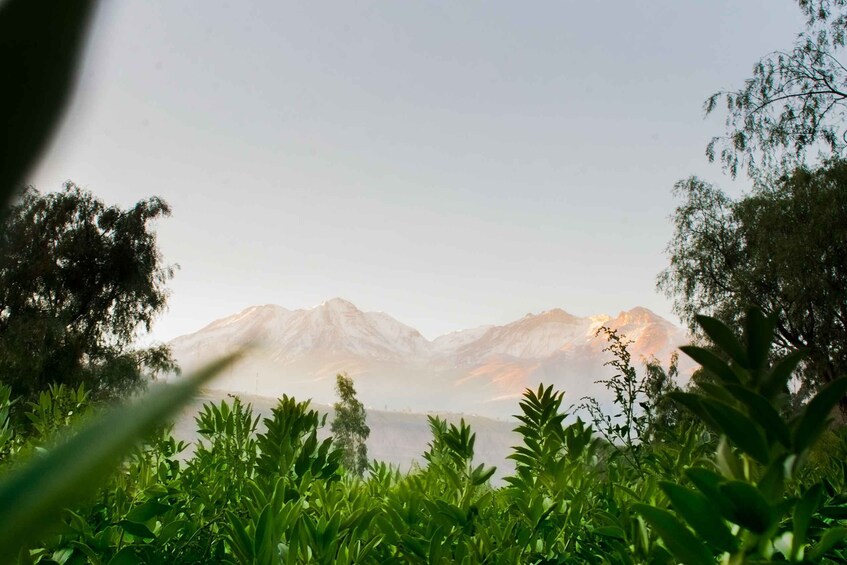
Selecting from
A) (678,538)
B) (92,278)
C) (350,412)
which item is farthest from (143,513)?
(350,412)

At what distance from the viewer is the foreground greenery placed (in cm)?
21

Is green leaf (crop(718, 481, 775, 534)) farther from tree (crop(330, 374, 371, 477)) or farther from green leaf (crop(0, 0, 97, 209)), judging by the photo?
tree (crop(330, 374, 371, 477))

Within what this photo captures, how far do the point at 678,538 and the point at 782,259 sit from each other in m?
14.5

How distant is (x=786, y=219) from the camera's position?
44.7ft

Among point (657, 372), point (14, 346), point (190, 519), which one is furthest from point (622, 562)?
point (657, 372)

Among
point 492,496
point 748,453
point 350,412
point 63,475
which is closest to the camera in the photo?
point 63,475

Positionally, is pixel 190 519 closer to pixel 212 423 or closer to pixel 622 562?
pixel 212 423

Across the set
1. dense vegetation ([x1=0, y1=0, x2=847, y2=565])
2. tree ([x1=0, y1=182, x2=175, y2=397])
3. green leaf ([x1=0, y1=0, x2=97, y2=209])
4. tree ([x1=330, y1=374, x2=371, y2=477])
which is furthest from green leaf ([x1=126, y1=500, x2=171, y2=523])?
tree ([x1=330, y1=374, x2=371, y2=477])

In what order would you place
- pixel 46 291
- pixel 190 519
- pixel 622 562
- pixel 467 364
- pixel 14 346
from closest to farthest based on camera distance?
1. pixel 622 562
2. pixel 190 519
3. pixel 14 346
4. pixel 46 291
5. pixel 467 364

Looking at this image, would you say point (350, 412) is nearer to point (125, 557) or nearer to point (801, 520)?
point (125, 557)

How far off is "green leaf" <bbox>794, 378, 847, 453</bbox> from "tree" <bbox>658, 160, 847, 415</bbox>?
12141 millimetres

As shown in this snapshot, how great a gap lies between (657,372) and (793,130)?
8.21 metres

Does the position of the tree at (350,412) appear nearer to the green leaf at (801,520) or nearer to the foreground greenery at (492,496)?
the foreground greenery at (492,496)

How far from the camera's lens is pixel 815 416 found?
19 cm
